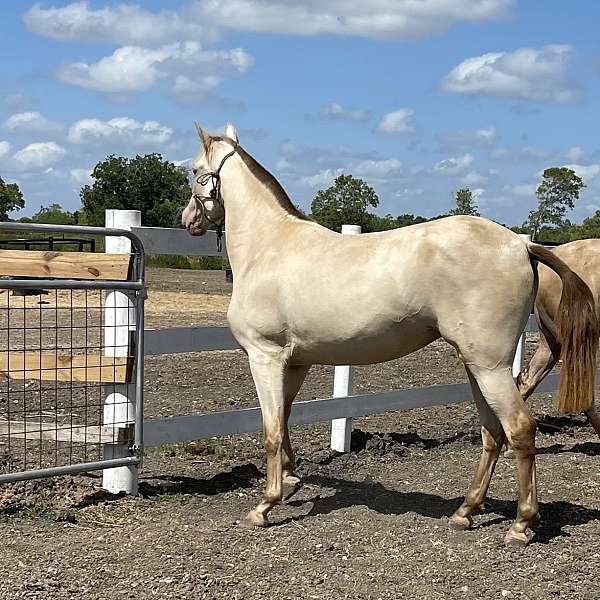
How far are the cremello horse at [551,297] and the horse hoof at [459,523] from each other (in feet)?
8.77

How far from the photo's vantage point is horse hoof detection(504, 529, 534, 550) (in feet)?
15.4

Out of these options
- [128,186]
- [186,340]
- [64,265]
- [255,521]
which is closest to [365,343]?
[255,521]

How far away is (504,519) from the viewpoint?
5250 mm

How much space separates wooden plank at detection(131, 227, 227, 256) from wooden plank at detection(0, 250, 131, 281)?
26 cm

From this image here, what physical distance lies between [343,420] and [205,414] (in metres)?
1.41

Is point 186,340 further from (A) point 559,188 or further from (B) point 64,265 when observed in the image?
(A) point 559,188

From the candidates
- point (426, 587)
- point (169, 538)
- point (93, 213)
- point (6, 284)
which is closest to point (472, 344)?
point (426, 587)

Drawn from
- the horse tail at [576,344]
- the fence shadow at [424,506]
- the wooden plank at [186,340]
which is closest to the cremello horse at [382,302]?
the horse tail at [576,344]

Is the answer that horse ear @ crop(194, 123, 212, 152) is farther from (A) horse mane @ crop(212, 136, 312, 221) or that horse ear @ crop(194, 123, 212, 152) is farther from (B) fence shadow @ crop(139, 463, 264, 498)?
(B) fence shadow @ crop(139, 463, 264, 498)

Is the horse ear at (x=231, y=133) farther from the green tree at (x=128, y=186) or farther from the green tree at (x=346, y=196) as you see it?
the green tree at (x=128, y=186)

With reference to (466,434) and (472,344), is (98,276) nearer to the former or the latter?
(472,344)

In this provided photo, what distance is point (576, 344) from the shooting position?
4.90 metres

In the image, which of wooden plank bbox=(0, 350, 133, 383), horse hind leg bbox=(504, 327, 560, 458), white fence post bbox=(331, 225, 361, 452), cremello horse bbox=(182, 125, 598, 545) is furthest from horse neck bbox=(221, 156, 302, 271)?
horse hind leg bbox=(504, 327, 560, 458)

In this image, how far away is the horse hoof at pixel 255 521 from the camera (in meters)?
4.97
